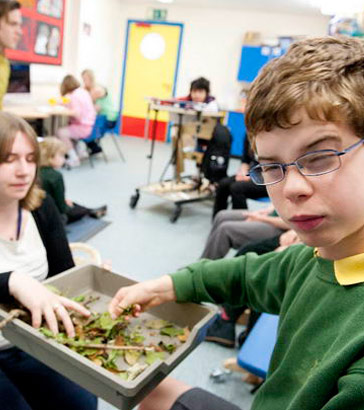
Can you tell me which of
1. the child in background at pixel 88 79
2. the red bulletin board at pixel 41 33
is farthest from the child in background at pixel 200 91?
the red bulletin board at pixel 41 33

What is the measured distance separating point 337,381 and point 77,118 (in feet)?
16.7

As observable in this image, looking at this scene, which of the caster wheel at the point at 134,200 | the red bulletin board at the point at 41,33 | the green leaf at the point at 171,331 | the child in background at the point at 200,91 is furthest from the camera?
the red bulletin board at the point at 41,33

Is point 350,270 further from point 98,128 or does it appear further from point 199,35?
point 199,35

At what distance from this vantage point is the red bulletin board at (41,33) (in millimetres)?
4781

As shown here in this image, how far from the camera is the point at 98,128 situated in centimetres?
568

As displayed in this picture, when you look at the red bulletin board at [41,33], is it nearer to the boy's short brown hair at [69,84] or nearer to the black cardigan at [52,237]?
the boy's short brown hair at [69,84]

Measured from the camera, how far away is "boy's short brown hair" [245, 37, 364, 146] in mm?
573

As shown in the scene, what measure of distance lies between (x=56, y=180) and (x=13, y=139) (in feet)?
5.59

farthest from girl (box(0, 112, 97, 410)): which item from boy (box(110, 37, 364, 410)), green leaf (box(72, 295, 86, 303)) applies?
boy (box(110, 37, 364, 410))

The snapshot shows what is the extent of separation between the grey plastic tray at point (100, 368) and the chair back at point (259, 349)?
0.22 meters

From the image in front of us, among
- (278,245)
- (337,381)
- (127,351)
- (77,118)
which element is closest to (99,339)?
(127,351)

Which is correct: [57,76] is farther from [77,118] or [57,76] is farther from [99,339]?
[99,339]

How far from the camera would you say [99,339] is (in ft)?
3.25

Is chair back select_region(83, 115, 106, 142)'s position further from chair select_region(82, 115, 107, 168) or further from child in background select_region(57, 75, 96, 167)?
child in background select_region(57, 75, 96, 167)
